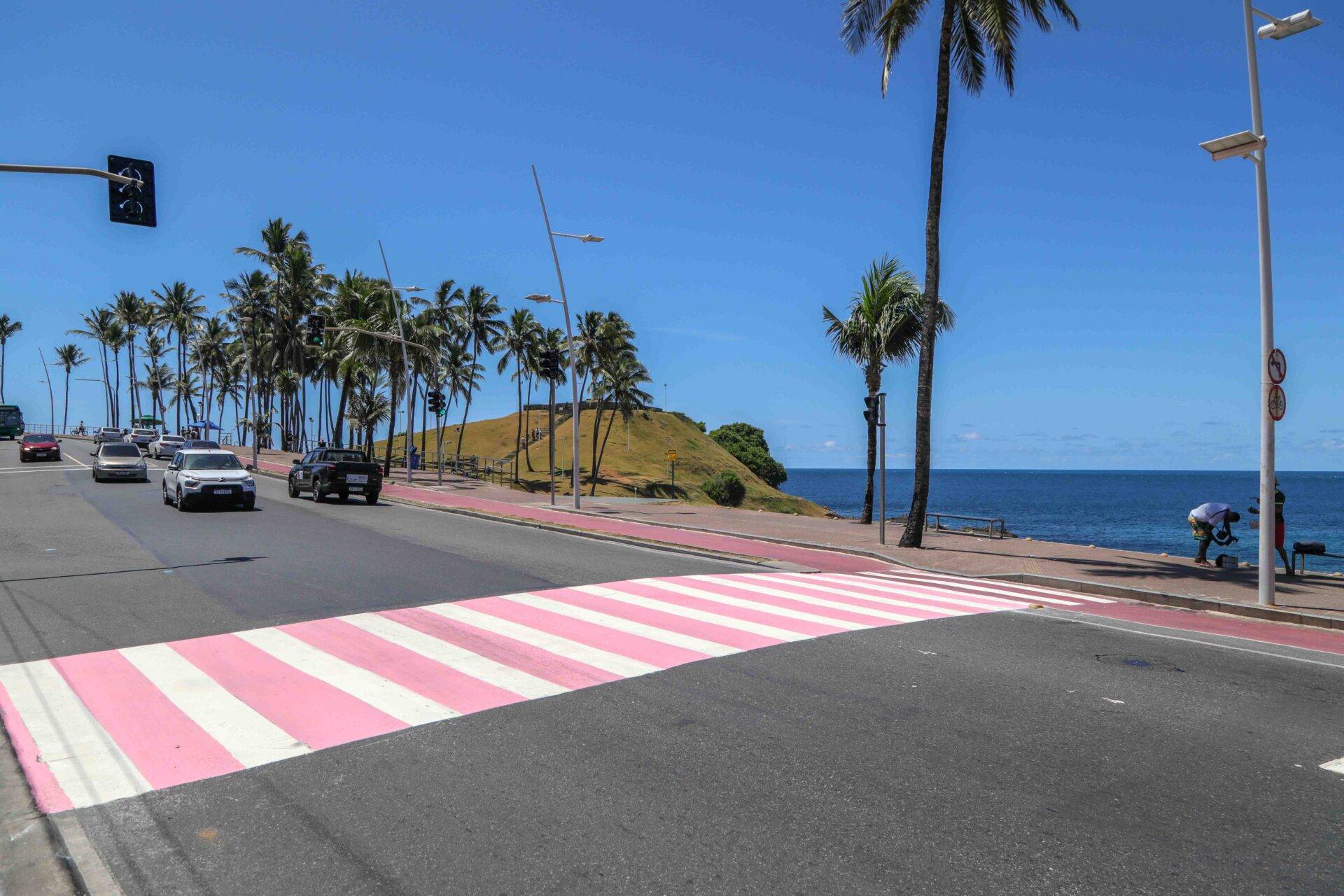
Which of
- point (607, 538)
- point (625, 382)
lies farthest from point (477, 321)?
point (607, 538)

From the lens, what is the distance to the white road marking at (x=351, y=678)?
6.35 metres

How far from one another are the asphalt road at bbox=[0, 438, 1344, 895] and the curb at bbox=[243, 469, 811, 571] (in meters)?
6.87

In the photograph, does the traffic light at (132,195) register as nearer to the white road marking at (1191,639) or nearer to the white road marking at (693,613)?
the white road marking at (693,613)

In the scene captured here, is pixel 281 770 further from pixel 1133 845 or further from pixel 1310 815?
pixel 1310 815

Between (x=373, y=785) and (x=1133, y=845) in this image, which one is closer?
(x=1133, y=845)

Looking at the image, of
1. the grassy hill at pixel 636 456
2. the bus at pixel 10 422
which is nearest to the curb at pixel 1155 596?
the grassy hill at pixel 636 456

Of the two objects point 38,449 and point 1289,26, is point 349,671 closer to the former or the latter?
point 1289,26

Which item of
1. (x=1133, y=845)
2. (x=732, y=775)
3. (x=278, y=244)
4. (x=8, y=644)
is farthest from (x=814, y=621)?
(x=278, y=244)

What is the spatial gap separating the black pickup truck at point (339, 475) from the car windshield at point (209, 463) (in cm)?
339

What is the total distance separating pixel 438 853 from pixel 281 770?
63.7 inches

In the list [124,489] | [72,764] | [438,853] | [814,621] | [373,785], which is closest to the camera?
[438,853]

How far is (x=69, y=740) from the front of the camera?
231 inches

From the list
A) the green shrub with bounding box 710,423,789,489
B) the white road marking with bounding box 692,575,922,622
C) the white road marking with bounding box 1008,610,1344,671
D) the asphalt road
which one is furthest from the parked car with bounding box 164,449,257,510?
the green shrub with bounding box 710,423,789,489

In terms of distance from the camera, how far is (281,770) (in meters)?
5.23
